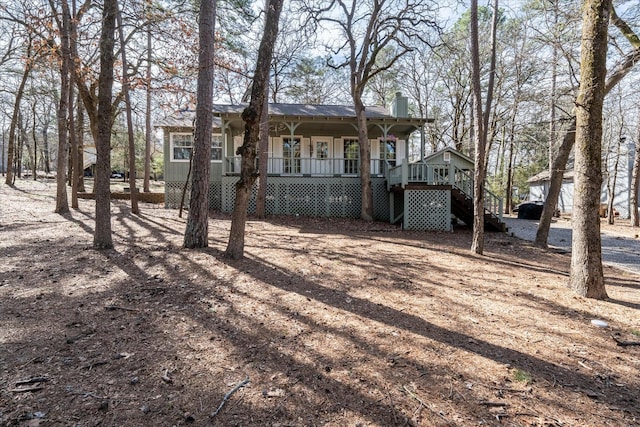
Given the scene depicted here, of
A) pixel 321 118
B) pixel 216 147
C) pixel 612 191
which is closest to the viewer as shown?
pixel 321 118

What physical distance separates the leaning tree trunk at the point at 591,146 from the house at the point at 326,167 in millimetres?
7016

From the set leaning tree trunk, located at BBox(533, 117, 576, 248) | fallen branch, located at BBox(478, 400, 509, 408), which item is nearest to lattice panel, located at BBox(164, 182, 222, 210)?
leaning tree trunk, located at BBox(533, 117, 576, 248)

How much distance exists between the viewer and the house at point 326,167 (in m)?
12.5

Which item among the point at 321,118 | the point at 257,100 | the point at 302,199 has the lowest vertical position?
the point at 302,199

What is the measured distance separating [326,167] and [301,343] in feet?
42.6

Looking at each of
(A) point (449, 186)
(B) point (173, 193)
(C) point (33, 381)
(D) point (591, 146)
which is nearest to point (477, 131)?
(D) point (591, 146)

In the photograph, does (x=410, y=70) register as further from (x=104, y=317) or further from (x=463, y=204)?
A: (x=104, y=317)

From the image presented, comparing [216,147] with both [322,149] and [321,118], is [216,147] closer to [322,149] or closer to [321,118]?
[322,149]

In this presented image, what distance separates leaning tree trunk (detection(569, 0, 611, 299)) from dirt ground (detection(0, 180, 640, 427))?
1.81ft

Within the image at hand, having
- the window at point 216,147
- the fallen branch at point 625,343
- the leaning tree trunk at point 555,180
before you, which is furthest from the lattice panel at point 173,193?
the fallen branch at point 625,343

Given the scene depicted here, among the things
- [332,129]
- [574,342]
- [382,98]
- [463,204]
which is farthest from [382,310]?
[382,98]

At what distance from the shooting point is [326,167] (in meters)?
15.7

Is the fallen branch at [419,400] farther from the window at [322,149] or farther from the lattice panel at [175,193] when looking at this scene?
the window at [322,149]

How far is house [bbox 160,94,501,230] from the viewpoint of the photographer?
1248 centimetres
